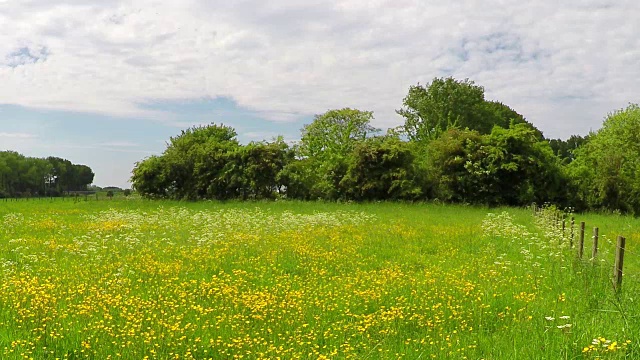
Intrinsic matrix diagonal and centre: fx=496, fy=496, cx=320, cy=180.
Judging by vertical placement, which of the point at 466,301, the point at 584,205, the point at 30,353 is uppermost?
the point at 584,205

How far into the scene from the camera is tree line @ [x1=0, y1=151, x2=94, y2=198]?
A: 307 ft

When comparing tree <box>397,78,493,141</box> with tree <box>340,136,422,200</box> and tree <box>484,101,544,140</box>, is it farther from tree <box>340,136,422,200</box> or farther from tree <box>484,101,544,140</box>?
tree <box>340,136,422,200</box>

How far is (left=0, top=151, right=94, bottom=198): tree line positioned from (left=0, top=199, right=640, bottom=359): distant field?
293 feet

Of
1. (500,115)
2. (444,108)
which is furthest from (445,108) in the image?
(500,115)

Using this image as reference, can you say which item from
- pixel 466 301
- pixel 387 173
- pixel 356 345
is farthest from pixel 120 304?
pixel 387 173

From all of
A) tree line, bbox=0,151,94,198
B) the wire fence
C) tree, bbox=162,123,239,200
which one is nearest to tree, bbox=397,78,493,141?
tree, bbox=162,123,239,200

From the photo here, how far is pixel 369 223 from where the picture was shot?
23281mm

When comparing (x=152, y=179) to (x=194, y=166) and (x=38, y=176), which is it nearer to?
(x=194, y=166)

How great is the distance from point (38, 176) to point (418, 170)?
86829mm

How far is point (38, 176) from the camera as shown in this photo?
99.9 metres

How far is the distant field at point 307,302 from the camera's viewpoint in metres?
6.64

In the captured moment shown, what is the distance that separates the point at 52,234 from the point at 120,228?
2.38m

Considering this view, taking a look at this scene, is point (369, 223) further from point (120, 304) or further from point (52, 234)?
point (120, 304)

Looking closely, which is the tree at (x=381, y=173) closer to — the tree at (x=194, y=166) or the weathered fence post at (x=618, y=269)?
the tree at (x=194, y=166)
